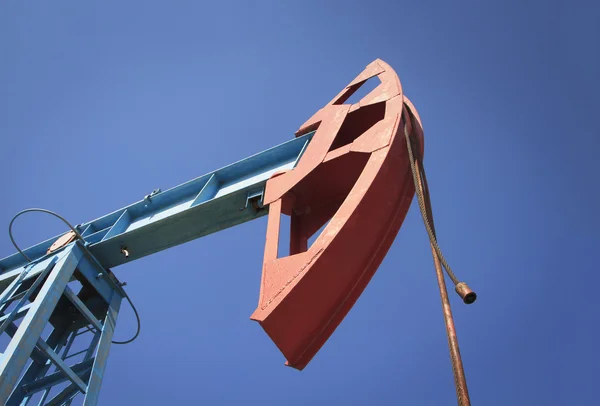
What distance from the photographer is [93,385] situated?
650 centimetres

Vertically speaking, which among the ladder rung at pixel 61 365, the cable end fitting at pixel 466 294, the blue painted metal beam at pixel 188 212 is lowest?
the ladder rung at pixel 61 365

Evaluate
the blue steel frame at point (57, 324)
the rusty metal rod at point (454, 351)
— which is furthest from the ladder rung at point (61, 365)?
the rusty metal rod at point (454, 351)

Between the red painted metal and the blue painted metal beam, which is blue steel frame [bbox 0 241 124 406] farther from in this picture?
the red painted metal

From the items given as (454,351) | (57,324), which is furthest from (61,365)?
(454,351)

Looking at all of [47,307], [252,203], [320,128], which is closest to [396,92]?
[320,128]

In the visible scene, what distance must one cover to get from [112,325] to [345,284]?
420 centimetres

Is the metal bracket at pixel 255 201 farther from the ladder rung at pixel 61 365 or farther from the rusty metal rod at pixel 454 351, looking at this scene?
the rusty metal rod at pixel 454 351

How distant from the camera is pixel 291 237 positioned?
18.7 feet

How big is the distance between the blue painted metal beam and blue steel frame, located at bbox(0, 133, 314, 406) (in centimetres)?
1

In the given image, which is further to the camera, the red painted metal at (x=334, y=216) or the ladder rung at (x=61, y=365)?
the ladder rung at (x=61, y=365)

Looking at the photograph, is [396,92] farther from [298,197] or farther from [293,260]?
[293,260]

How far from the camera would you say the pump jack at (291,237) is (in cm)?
432

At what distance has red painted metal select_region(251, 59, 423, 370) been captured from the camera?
4.25 metres

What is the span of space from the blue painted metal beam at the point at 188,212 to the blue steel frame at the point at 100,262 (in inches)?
0.5
